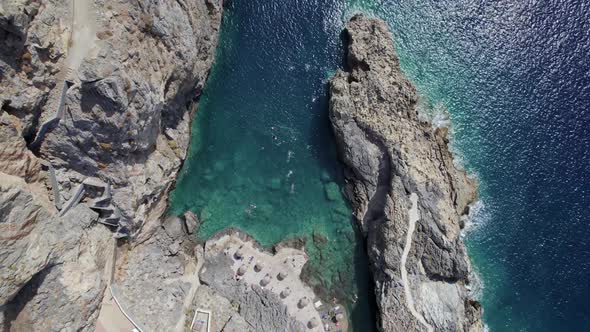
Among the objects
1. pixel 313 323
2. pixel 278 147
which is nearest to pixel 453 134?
pixel 278 147

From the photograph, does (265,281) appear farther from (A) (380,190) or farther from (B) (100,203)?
(B) (100,203)

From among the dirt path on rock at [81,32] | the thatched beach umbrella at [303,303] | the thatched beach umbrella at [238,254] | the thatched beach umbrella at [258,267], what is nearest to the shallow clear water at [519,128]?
the thatched beach umbrella at [303,303]

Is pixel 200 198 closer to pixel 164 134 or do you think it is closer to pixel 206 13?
pixel 164 134

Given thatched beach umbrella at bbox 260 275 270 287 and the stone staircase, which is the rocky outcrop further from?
the stone staircase

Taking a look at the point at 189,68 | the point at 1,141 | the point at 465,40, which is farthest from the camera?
the point at 465,40

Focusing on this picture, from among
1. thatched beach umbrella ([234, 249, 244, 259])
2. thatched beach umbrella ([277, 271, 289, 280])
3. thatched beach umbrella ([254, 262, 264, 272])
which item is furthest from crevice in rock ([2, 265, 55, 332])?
thatched beach umbrella ([277, 271, 289, 280])

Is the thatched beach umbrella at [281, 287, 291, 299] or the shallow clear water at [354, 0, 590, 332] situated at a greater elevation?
the shallow clear water at [354, 0, 590, 332]

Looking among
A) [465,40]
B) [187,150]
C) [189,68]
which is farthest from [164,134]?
[465,40]
